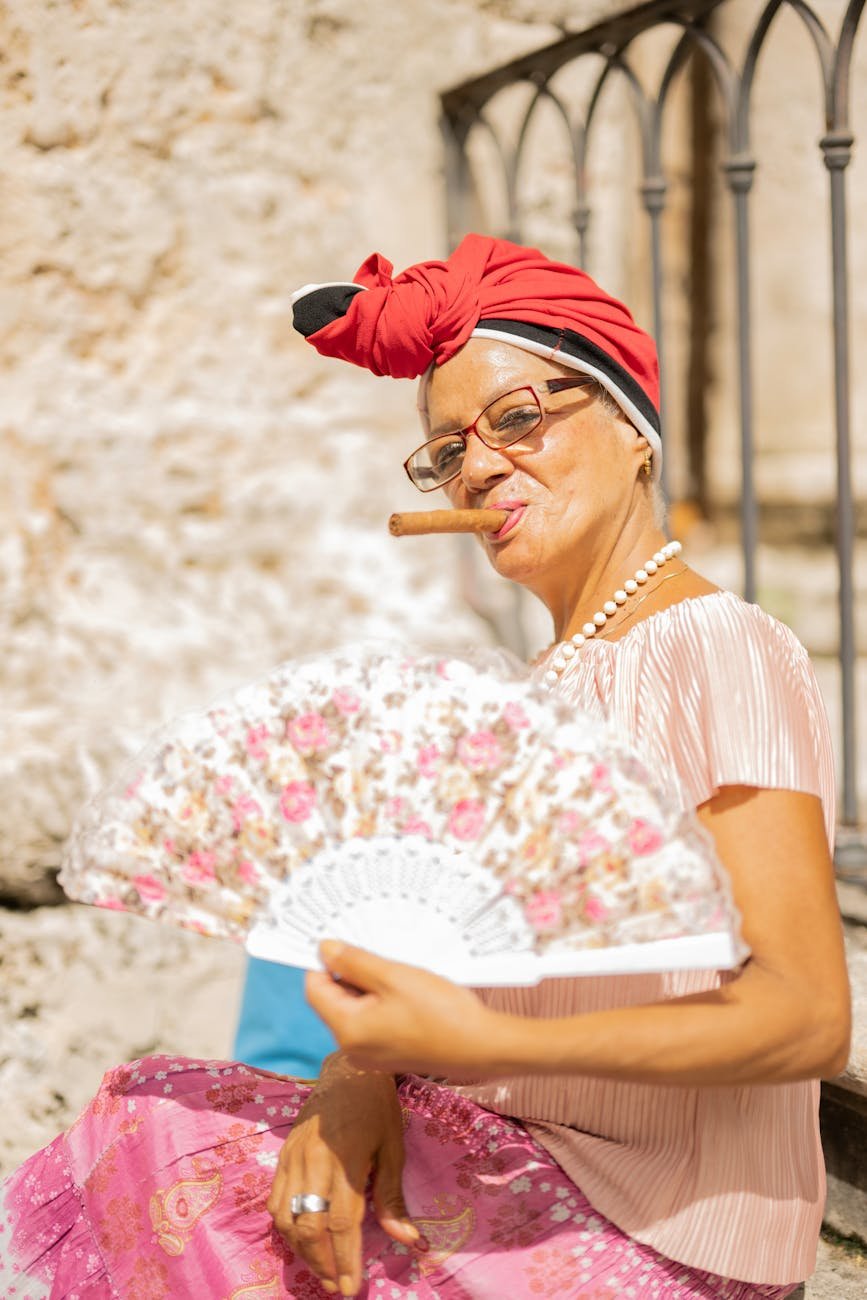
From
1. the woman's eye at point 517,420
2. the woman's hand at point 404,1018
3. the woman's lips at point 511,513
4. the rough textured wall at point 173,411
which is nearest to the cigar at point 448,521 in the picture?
the woman's lips at point 511,513

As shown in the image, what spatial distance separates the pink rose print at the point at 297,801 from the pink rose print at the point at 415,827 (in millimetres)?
96

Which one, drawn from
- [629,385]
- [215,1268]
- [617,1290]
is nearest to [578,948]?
[617,1290]

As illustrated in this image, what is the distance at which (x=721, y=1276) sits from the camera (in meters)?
1.25

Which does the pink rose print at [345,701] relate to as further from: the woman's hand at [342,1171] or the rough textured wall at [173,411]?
the rough textured wall at [173,411]

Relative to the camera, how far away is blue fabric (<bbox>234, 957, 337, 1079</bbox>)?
2.35 m

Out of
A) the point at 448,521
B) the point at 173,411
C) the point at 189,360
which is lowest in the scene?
the point at 448,521

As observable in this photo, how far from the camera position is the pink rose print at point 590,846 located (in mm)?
1064

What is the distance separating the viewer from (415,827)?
1113 mm

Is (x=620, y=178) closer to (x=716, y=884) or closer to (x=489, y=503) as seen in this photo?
(x=489, y=503)

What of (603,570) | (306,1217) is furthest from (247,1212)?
(603,570)

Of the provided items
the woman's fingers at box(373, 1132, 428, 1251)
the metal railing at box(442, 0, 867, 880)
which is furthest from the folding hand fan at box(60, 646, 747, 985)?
the metal railing at box(442, 0, 867, 880)

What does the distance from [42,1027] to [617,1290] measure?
1.61 metres

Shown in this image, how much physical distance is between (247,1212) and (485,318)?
1113 millimetres

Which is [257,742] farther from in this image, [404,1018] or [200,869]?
[404,1018]
